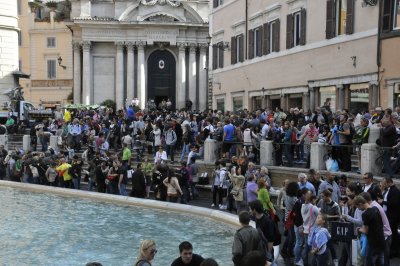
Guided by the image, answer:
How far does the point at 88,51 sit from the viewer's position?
2034 inches

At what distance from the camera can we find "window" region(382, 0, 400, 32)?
68.1ft

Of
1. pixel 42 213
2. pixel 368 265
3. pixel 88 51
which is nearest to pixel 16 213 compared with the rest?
pixel 42 213

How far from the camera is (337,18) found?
23.9 meters

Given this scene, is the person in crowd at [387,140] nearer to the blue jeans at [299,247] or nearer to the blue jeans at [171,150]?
the blue jeans at [299,247]

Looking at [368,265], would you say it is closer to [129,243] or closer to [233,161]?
[129,243]

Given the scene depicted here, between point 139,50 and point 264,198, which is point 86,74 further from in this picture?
point 264,198

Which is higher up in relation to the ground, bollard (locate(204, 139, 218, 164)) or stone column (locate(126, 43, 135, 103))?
stone column (locate(126, 43, 135, 103))

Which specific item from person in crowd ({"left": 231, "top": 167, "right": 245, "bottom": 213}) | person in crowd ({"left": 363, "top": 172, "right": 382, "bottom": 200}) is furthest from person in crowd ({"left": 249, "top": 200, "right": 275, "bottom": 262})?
person in crowd ({"left": 231, "top": 167, "right": 245, "bottom": 213})

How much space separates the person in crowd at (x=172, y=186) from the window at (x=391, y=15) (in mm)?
8738

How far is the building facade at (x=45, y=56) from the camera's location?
6353 centimetres

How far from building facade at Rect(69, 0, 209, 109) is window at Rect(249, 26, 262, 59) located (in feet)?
70.5

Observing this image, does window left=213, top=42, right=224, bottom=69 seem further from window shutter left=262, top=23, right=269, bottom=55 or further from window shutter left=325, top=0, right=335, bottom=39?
window shutter left=325, top=0, right=335, bottom=39

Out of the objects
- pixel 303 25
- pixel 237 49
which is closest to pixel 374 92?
pixel 303 25

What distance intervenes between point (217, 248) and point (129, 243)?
2120mm
